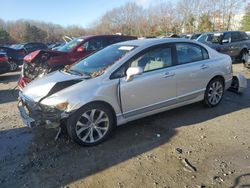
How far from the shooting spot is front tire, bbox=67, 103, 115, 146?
4.32m

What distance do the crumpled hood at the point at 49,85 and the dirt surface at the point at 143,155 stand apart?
2.59 ft

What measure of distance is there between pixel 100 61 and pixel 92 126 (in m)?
1.32

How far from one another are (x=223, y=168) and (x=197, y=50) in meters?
2.81

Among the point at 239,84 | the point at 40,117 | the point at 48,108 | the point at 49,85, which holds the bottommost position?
the point at 239,84

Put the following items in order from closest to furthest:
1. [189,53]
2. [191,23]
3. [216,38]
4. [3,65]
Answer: [189,53], [3,65], [216,38], [191,23]

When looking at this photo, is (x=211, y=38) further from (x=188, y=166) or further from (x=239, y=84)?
(x=188, y=166)

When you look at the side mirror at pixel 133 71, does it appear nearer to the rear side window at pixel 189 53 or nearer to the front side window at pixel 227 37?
the rear side window at pixel 189 53

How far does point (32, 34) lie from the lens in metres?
56.7

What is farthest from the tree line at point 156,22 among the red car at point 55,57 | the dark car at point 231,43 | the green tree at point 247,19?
the red car at point 55,57

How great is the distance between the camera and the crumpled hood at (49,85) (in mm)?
4512

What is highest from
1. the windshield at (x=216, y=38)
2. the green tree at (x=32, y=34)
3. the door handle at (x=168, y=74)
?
the door handle at (x=168, y=74)

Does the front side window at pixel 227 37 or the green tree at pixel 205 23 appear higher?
the front side window at pixel 227 37

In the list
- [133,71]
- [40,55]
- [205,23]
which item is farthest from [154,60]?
[205,23]

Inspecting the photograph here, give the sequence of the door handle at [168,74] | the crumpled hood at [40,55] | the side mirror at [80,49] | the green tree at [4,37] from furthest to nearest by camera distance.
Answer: the green tree at [4,37] → the side mirror at [80,49] → the crumpled hood at [40,55] → the door handle at [168,74]
